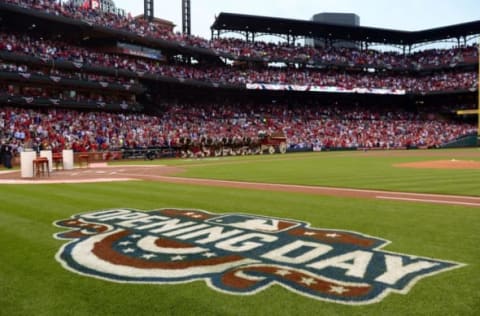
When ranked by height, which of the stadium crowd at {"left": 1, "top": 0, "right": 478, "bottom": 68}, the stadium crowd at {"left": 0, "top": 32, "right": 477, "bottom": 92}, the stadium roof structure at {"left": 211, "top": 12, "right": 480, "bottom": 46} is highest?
the stadium roof structure at {"left": 211, "top": 12, "right": 480, "bottom": 46}

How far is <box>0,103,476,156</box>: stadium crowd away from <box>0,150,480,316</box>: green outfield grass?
2003 cm

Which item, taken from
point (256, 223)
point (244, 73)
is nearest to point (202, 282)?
point (256, 223)

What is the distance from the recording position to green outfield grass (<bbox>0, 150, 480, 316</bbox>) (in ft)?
11.1

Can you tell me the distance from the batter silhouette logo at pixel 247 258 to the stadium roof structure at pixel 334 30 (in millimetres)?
52443

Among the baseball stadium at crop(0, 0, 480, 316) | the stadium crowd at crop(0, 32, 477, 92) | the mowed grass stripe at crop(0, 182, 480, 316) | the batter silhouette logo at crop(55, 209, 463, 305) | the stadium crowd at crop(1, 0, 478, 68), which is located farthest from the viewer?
the stadium crowd at crop(1, 0, 478, 68)

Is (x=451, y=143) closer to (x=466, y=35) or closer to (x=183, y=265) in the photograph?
(x=466, y=35)

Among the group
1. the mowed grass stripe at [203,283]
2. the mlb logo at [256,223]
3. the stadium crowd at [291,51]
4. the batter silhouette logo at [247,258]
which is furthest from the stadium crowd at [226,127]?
the batter silhouette logo at [247,258]

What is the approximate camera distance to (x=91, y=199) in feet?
32.4

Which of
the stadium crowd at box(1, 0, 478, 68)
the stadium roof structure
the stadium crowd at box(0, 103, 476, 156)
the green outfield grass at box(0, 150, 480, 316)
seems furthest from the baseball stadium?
the stadium roof structure

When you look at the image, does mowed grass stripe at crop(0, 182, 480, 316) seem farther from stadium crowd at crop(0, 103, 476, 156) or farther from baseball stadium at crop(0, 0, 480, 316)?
stadium crowd at crop(0, 103, 476, 156)

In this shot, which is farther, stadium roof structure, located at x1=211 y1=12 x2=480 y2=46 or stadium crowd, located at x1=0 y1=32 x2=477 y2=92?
stadium roof structure, located at x1=211 y1=12 x2=480 y2=46

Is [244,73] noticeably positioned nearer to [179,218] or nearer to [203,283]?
[179,218]

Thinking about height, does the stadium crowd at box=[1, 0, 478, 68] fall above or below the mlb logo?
above

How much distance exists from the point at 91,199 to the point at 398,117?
2316 inches
